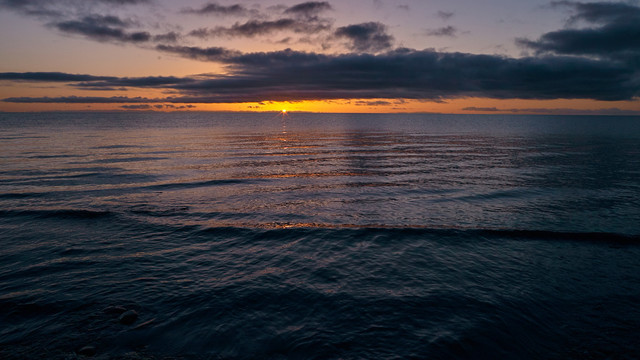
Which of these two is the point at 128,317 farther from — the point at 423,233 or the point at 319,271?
the point at 423,233

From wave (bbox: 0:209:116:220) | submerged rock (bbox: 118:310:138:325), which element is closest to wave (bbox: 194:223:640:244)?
wave (bbox: 0:209:116:220)

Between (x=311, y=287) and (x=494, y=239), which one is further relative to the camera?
(x=494, y=239)

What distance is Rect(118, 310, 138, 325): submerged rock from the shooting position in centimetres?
1089

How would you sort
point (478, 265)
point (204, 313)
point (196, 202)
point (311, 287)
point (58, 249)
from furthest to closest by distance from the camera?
point (196, 202), point (58, 249), point (478, 265), point (311, 287), point (204, 313)

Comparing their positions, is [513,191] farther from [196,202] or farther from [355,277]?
[196,202]

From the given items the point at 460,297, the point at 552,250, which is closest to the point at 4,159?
the point at 460,297

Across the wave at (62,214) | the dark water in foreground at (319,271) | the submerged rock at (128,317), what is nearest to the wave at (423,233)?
the dark water in foreground at (319,271)

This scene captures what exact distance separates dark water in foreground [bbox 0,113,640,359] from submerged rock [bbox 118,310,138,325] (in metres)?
0.19

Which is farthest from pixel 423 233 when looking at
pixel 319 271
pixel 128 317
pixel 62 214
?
pixel 62 214

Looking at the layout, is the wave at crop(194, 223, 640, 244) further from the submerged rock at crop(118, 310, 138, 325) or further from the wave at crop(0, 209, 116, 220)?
the submerged rock at crop(118, 310, 138, 325)

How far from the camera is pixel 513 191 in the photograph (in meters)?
30.5

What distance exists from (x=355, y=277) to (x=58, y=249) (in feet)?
48.4

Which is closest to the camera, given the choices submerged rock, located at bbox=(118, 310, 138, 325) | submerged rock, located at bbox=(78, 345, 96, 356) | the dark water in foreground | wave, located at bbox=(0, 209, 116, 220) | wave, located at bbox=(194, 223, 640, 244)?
submerged rock, located at bbox=(78, 345, 96, 356)

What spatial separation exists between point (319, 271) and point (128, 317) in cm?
731
